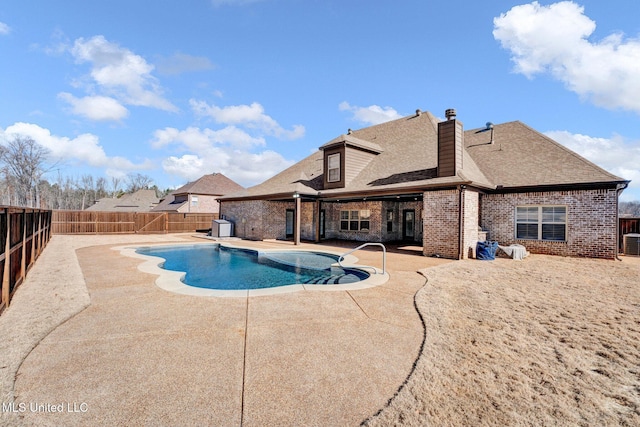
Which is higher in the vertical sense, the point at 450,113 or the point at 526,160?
the point at 450,113

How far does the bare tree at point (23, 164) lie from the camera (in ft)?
121

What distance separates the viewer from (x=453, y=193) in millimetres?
11336

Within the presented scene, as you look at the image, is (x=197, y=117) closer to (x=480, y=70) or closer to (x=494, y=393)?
(x=480, y=70)

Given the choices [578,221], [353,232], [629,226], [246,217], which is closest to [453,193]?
[578,221]

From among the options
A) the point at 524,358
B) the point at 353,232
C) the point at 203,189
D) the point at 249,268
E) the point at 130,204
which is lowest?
the point at 249,268

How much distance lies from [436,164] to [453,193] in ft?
8.98

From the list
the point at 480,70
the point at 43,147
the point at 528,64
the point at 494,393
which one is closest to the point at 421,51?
the point at 480,70

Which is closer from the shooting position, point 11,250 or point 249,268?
point 11,250

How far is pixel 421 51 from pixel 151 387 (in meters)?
14.9

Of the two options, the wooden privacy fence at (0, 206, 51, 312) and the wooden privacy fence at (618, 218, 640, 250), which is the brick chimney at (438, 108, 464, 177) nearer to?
the wooden privacy fence at (618, 218, 640, 250)

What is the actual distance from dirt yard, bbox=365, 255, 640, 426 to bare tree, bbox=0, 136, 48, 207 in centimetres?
4943

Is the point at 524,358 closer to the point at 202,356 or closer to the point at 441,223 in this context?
the point at 202,356

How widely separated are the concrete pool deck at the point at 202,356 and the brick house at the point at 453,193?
6.91 metres

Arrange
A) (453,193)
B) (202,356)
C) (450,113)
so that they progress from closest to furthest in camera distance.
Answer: (202,356), (453,193), (450,113)
